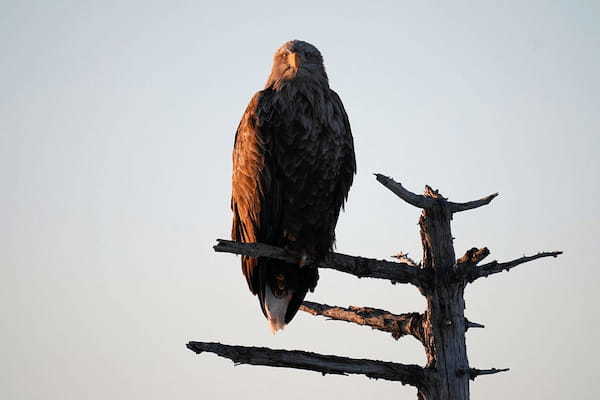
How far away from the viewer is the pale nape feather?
21.9 ft

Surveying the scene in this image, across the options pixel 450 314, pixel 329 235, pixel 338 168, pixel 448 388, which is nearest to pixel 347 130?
pixel 338 168

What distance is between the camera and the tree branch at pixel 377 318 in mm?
6066

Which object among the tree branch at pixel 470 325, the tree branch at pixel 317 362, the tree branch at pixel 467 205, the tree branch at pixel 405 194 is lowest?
the tree branch at pixel 317 362

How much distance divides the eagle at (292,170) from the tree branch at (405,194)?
2.55 ft

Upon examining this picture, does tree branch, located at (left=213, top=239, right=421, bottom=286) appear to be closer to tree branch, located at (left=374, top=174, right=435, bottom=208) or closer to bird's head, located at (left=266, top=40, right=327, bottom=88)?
tree branch, located at (left=374, top=174, right=435, bottom=208)

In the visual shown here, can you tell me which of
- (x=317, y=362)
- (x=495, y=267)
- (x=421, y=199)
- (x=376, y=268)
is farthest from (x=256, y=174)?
(x=495, y=267)

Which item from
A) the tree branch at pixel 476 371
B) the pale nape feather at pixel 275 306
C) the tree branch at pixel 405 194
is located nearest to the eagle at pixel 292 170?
the pale nape feather at pixel 275 306

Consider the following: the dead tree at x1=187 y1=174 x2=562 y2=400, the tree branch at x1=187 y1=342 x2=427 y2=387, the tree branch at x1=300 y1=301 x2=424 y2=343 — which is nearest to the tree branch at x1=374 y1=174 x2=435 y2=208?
the dead tree at x1=187 y1=174 x2=562 y2=400

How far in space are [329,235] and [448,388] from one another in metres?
1.68

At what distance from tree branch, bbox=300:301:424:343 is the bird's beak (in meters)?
2.27

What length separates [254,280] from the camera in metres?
6.51

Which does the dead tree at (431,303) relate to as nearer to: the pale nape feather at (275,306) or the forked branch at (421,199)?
the forked branch at (421,199)

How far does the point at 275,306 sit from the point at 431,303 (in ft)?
5.12

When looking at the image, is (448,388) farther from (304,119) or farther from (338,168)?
(304,119)
